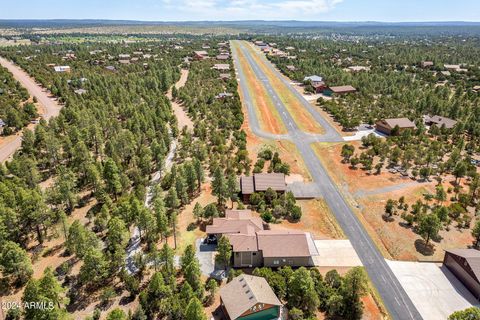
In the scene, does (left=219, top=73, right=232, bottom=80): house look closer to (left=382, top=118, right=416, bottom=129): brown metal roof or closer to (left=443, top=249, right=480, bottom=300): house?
(left=382, top=118, right=416, bottom=129): brown metal roof

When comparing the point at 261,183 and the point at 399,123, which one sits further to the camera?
the point at 399,123

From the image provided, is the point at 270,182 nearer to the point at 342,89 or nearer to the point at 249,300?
the point at 249,300

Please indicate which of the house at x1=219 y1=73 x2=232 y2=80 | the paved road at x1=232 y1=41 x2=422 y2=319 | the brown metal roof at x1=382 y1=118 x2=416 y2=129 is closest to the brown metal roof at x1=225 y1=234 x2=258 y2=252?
the paved road at x1=232 y1=41 x2=422 y2=319

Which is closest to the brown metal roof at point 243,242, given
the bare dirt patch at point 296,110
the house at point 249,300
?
the house at point 249,300

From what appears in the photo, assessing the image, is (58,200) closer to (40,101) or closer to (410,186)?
(410,186)

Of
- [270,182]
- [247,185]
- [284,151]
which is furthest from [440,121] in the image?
[247,185]

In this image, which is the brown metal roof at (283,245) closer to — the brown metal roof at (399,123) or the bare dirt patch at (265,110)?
the bare dirt patch at (265,110)

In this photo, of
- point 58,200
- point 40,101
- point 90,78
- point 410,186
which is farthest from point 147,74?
point 410,186
